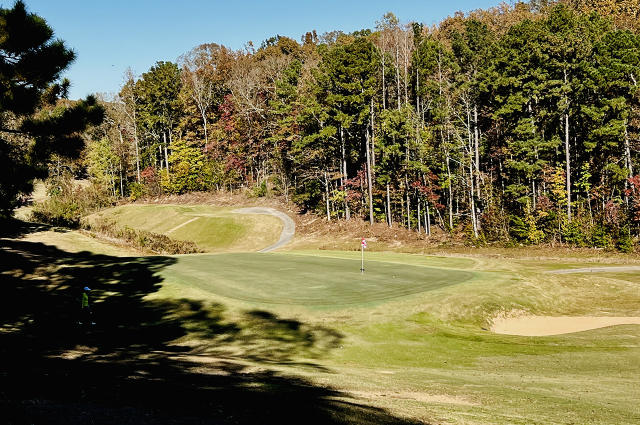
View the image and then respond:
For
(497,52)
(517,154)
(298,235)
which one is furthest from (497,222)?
(298,235)

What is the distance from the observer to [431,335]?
68.6 feet

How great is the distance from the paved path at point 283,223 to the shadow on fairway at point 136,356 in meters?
28.8

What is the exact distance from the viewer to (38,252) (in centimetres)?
3219

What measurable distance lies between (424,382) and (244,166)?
80.8 m

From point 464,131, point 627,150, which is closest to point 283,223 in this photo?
point 464,131

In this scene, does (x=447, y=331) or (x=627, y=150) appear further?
(x=627, y=150)

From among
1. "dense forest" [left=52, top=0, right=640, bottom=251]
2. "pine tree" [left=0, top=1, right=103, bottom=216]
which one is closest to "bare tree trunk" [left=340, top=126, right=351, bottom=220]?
"dense forest" [left=52, top=0, right=640, bottom=251]

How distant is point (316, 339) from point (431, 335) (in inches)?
215

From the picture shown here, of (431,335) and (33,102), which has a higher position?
(33,102)

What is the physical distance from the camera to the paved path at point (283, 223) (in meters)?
60.4

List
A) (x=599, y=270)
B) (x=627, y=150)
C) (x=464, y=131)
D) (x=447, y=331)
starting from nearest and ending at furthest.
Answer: (x=447, y=331) → (x=599, y=270) → (x=627, y=150) → (x=464, y=131)

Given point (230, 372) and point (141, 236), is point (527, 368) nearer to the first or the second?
point (230, 372)

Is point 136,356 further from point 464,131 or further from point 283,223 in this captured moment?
point 283,223

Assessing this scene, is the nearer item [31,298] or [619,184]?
[31,298]
